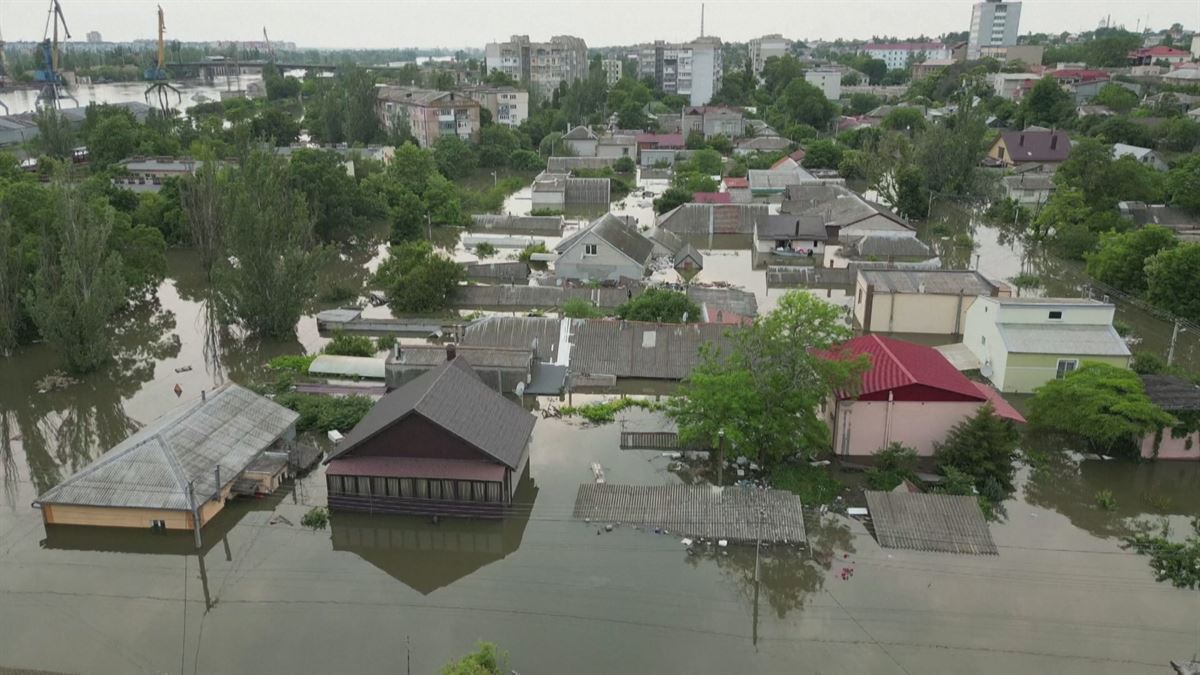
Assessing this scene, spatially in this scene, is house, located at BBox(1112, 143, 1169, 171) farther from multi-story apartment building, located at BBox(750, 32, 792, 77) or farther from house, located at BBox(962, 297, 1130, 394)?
multi-story apartment building, located at BBox(750, 32, 792, 77)

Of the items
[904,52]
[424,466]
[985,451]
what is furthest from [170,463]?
[904,52]

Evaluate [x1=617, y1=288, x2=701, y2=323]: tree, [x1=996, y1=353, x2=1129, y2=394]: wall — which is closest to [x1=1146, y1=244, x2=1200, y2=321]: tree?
[x1=996, y1=353, x2=1129, y2=394]: wall

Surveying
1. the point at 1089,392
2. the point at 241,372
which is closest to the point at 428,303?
the point at 241,372

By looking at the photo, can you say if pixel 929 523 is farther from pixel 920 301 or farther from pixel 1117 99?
pixel 1117 99

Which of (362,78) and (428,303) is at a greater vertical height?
(362,78)

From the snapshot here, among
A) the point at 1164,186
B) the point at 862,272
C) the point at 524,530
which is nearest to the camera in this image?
the point at 524,530

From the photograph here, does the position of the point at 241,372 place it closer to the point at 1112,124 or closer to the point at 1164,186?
the point at 1164,186
